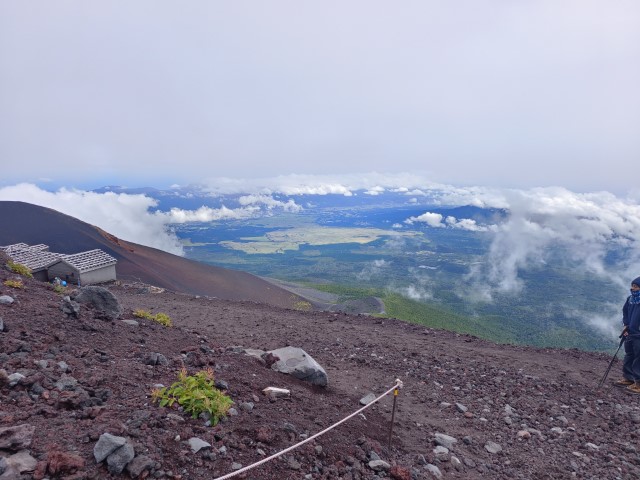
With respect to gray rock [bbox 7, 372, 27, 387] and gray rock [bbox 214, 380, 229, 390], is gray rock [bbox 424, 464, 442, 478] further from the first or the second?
gray rock [bbox 7, 372, 27, 387]

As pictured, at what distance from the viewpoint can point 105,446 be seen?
11.8 ft

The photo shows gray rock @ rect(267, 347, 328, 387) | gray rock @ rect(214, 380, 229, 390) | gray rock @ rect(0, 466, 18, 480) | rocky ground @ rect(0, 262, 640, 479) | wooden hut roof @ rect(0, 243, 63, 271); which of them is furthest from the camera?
wooden hut roof @ rect(0, 243, 63, 271)

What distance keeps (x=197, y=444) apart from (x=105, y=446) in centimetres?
91

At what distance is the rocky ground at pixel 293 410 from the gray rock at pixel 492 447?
3 cm

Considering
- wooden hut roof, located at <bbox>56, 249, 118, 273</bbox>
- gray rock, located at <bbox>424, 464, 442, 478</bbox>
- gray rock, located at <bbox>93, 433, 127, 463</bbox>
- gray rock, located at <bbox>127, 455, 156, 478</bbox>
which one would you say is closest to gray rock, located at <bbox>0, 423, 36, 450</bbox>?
gray rock, located at <bbox>93, 433, 127, 463</bbox>

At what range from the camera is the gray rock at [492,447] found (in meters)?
6.32

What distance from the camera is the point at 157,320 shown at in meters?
9.79

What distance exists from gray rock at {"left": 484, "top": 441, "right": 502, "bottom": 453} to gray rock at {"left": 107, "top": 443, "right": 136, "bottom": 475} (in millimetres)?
5378

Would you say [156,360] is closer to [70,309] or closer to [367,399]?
[70,309]

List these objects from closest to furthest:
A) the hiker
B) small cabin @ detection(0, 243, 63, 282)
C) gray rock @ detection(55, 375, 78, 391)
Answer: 1. gray rock @ detection(55, 375, 78, 391)
2. the hiker
3. small cabin @ detection(0, 243, 63, 282)

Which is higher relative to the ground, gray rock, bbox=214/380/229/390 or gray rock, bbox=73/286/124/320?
gray rock, bbox=73/286/124/320

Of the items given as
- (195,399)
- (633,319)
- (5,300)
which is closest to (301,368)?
(195,399)

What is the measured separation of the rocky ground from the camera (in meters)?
3.96

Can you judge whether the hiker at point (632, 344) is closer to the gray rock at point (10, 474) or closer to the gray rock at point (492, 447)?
the gray rock at point (492, 447)
